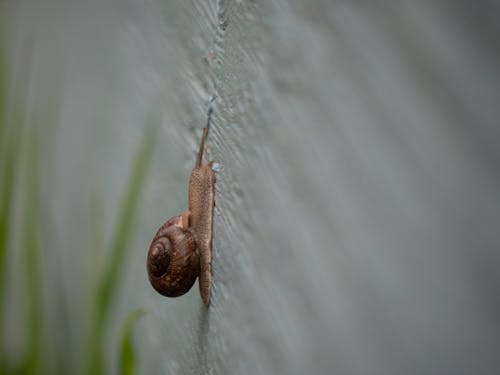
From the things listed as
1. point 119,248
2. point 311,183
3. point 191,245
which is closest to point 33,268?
point 119,248

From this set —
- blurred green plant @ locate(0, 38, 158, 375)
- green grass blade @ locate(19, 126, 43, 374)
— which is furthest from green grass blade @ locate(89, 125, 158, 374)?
green grass blade @ locate(19, 126, 43, 374)

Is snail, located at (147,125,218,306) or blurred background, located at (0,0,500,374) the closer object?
blurred background, located at (0,0,500,374)

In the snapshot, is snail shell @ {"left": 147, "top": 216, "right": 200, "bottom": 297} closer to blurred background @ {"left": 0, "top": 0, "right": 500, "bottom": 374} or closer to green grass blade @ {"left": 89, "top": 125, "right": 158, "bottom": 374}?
blurred background @ {"left": 0, "top": 0, "right": 500, "bottom": 374}

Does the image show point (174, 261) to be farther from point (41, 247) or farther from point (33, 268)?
point (41, 247)

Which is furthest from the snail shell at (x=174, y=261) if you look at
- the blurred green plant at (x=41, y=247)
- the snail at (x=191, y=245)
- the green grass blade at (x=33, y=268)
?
the green grass blade at (x=33, y=268)

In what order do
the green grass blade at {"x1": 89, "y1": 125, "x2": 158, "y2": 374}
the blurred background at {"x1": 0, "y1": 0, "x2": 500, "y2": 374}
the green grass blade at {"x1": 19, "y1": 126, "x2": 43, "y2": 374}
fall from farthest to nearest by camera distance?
1. the green grass blade at {"x1": 19, "y1": 126, "x2": 43, "y2": 374}
2. the green grass blade at {"x1": 89, "y1": 125, "x2": 158, "y2": 374}
3. the blurred background at {"x1": 0, "y1": 0, "x2": 500, "y2": 374}

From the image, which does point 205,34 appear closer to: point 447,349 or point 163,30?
point 163,30
